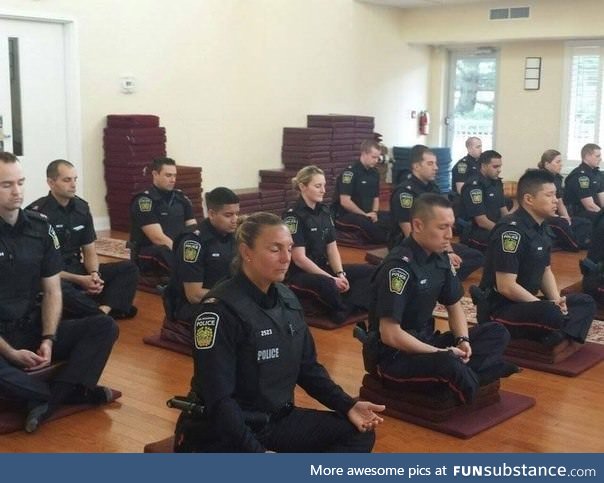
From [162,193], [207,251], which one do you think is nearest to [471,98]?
[162,193]

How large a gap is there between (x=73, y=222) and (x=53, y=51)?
372 cm

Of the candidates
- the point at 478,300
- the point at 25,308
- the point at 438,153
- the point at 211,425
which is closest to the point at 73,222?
the point at 25,308

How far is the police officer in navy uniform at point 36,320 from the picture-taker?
3.80m

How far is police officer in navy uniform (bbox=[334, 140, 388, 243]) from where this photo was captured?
27.3ft

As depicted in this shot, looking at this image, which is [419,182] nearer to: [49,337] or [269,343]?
[49,337]

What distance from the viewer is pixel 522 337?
16.3ft

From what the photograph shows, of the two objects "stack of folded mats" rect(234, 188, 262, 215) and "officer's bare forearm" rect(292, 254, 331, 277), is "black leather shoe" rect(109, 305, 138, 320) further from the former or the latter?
"stack of folded mats" rect(234, 188, 262, 215)

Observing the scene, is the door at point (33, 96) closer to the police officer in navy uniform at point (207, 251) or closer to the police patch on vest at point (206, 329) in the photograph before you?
the police officer in navy uniform at point (207, 251)

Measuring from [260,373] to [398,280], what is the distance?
3.92 feet

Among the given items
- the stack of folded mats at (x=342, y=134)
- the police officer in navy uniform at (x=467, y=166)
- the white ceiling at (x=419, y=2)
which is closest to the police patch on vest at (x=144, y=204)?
the police officer in navy uniform at (x=467, y=166)

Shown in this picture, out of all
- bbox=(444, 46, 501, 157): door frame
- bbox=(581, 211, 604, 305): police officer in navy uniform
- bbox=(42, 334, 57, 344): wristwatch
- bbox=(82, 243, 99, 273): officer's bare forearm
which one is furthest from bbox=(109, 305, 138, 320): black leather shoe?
bbox=(444, 46, 501, 157): door frame

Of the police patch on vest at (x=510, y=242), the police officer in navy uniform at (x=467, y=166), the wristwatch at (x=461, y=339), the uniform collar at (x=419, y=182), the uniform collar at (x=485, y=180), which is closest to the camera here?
the wristwatch at (x=461, y=339)

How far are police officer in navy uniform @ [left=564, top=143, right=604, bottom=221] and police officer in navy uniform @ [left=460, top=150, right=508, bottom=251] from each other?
1.25 meters

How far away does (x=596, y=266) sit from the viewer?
231 inches
